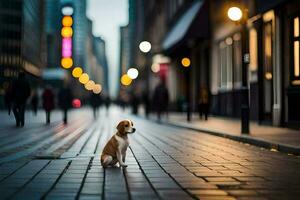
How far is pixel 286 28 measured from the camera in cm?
2017

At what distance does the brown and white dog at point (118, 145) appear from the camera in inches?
342

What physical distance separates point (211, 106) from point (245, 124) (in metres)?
18.2

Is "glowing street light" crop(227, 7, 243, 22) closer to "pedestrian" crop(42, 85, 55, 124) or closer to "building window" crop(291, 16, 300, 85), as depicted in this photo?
"building window" crop(291, 16, 300, 85)

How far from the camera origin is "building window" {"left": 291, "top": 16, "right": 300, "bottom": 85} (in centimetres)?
1927

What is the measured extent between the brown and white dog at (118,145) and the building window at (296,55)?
1163cm

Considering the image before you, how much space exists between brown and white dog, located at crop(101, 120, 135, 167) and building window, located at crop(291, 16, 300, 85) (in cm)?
1163

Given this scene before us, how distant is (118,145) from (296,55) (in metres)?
12.1

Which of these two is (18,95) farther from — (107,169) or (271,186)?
(271,186)

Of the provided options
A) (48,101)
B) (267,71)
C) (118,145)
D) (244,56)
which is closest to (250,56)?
(267,71)

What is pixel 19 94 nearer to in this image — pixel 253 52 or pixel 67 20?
pixel 253 52

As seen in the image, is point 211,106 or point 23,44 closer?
point 211,106

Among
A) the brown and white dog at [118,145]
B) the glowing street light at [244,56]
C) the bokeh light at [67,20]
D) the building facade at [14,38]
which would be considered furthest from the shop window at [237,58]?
the bokeh light at [67,20]

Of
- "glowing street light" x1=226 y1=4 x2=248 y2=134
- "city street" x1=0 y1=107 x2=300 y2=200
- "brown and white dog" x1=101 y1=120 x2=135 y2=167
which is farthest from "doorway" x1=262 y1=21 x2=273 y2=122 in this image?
"brown and white dog" x1=101 y1=120 x2=135 y2=167

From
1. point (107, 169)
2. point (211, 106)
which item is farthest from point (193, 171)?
point (211, 106)
